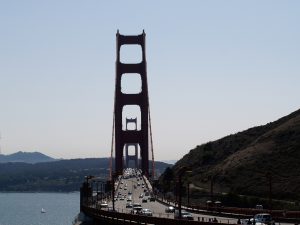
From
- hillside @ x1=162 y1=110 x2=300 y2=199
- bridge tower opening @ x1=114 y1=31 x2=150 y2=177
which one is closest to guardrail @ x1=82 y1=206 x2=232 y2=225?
hillside @ x1=162 y1=110 x2=300 y2=199

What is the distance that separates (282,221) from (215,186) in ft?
187

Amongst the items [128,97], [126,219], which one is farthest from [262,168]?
[126,219]

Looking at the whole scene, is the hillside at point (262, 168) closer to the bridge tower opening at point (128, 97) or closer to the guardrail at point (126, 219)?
the bridge tower opening at point (128, 97)

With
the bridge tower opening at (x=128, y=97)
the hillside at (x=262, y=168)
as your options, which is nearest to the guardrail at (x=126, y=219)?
the hillside at (x=262, y=168)

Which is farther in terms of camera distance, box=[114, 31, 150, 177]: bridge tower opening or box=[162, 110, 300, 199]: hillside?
box=[114, 31, 150, 177]: bridge tower opening

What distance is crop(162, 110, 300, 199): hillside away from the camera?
9669 cm

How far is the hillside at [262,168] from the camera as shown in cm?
9669

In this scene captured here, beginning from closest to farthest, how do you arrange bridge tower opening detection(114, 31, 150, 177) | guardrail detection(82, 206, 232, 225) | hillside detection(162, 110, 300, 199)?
1. guardrail detection(82, 206, 232, 225)
2. hillside detection(162, 110, 300, 199)
3. bridge tower opening detection(114, 31, 150, 177)

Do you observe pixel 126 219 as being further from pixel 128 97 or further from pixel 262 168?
pixel 128 97

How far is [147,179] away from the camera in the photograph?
137 meters

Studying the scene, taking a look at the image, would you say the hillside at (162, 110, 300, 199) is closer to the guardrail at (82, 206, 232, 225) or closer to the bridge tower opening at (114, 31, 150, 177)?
the bridge tower opening at (114, 31, 150, 177)

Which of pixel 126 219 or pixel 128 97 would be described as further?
pixel 128 97

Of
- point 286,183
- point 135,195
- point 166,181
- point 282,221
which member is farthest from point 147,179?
point 282,221

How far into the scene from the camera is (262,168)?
10812 cm
